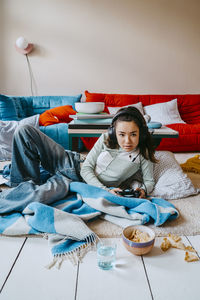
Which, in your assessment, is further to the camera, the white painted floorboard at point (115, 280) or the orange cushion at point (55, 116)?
the orange cushion at point (55, 116)

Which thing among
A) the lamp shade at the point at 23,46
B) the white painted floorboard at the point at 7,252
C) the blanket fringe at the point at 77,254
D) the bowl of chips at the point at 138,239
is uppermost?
the lamp shade at the point at 23,46

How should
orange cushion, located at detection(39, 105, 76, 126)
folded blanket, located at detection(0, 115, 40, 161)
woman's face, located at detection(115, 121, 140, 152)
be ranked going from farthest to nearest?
orange cushion, located at detection(39, 105, 76, 126) → folded blanket, located at detection(0, 115, 40, 161) → woman's face, located at detection(115, 121, 140, 152)


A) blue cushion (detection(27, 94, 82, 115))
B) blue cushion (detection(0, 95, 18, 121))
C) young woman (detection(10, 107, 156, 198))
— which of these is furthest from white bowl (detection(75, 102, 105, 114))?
blue cushion (detection(27, 94, 82, 115))

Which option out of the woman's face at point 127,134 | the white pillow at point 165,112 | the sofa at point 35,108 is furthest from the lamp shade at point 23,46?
the woman's face at point 127,134

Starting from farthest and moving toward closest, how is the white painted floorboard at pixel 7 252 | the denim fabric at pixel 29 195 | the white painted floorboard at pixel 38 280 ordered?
the denim fabric at pixel 29 195 < the white painted floorboard at pixel 7 252 < the white painted floorboard at pixel 38 280

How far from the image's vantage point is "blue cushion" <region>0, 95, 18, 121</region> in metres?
2.67

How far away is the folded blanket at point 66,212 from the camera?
3.42 ft

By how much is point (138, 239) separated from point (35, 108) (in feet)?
8.38

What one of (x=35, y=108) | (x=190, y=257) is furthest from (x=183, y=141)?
(x=190, y=257)

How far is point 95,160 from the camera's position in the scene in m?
1.54

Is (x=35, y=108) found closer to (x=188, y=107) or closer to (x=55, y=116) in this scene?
(x=55, y=116)

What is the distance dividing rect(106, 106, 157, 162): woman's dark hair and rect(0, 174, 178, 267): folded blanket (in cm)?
30

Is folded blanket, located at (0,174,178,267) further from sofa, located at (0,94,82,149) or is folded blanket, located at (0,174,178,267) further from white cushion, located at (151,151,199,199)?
sofa, located at (0,94,82,149)

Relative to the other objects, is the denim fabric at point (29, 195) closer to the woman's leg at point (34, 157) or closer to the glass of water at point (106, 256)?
the woman's leg at point (34, 157)
